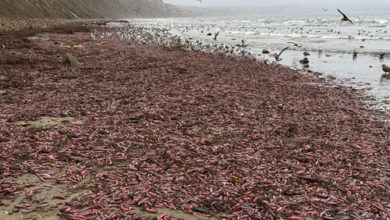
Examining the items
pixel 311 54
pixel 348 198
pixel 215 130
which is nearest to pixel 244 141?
pixel 215 130

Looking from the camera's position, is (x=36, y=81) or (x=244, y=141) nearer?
(x=244, y=141)

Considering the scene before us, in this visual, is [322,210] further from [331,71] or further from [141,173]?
[331,71]

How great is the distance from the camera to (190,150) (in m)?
8.34

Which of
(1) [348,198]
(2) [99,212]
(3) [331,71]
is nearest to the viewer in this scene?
(2) [99,212]

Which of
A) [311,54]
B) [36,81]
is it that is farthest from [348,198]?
[311,54]

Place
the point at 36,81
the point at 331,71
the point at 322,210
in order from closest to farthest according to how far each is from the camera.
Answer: the point at 322,210, the point at 36,81, the point at 331,71

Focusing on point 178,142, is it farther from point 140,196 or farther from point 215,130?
point 140,196

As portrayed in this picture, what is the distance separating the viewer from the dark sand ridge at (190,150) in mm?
5922

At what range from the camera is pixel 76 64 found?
794 inches

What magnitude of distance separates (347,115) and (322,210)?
793 centimetres

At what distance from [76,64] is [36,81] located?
200 inches

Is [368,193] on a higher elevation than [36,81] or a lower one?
lower

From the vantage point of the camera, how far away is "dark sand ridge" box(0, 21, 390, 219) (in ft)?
19.4

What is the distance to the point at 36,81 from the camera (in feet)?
50.3
